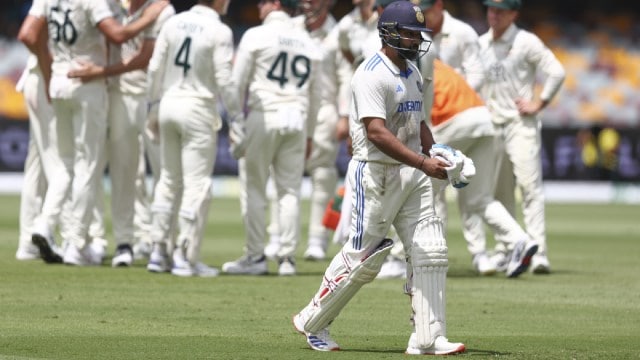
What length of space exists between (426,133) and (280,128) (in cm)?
373

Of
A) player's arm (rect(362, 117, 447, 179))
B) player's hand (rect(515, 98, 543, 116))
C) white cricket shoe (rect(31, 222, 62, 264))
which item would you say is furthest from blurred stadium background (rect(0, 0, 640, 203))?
player's arm (rect(362, 117, 447, 179))

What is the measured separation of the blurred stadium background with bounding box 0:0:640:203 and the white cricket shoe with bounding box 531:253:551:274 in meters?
14.1

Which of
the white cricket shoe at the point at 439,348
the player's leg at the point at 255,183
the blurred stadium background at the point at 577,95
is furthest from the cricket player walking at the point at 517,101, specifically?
the blurred stadium background at the point at 577,95

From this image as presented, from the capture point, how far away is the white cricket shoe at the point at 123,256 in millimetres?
11453

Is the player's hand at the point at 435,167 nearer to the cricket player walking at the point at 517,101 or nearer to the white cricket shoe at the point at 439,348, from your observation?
the white cricket shoe at the point at 439,348

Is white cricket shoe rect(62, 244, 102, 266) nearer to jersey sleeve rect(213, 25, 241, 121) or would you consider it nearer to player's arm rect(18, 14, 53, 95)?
player's arm rect(18, 14, 53, 95)

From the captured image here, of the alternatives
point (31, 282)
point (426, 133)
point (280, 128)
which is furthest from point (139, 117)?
point (426, 133)

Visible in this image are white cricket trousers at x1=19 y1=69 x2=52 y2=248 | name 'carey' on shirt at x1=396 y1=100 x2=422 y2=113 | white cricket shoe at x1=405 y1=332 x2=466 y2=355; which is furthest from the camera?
white cricket trousers at x1=19 y1=69 x2=52 y2=248

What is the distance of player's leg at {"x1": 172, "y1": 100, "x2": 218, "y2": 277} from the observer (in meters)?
10.7

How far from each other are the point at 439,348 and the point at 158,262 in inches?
177

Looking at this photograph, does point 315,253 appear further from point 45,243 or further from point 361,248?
point 361,248

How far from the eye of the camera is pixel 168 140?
35.4 feet

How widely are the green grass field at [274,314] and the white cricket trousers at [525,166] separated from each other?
50cm

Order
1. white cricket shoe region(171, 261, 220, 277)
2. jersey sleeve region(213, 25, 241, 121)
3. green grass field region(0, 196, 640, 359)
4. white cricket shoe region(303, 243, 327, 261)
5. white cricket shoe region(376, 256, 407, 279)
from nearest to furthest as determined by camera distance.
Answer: green grass field region(0, 196, 640, 359), jersey sleeve region(213, 25, 241, 121), white cricket shoe region(171, 261, 220, 277), white cricket shoe region(376, 256, 407, 279), white cricket shoe region(303, 243, 327, 261)
